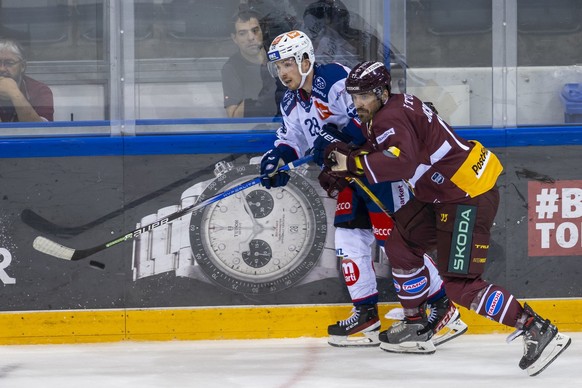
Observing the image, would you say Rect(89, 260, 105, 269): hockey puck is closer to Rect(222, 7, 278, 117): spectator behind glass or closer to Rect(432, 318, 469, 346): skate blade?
Rect(222, 7, 278, 117): spectator behind glass

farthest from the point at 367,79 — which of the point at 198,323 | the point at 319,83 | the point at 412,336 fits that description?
the point at 198,323

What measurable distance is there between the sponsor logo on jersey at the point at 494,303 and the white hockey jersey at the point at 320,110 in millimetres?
810

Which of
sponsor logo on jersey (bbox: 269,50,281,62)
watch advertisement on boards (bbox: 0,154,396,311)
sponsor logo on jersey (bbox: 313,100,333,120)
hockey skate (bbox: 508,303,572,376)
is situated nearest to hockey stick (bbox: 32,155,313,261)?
watch advertisement on boards (bbox: 0,154,396,311)

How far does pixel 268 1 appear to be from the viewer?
467 centimetres

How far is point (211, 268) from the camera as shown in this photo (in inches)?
184

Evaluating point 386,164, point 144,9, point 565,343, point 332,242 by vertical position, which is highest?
point 144,9

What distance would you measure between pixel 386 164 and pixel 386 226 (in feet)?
2.11

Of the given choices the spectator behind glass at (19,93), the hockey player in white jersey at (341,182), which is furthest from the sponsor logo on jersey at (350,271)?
the spectator behind glass at (19,93)

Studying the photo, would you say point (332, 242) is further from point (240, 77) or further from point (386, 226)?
point (240, 77)

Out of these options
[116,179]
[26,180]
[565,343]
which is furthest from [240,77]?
[565,343]

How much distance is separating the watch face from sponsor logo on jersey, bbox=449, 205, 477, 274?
76 cm

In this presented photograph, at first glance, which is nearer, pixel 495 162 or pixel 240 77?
pixel 495 162

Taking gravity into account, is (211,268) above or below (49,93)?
below

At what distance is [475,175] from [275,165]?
2.62 ft
